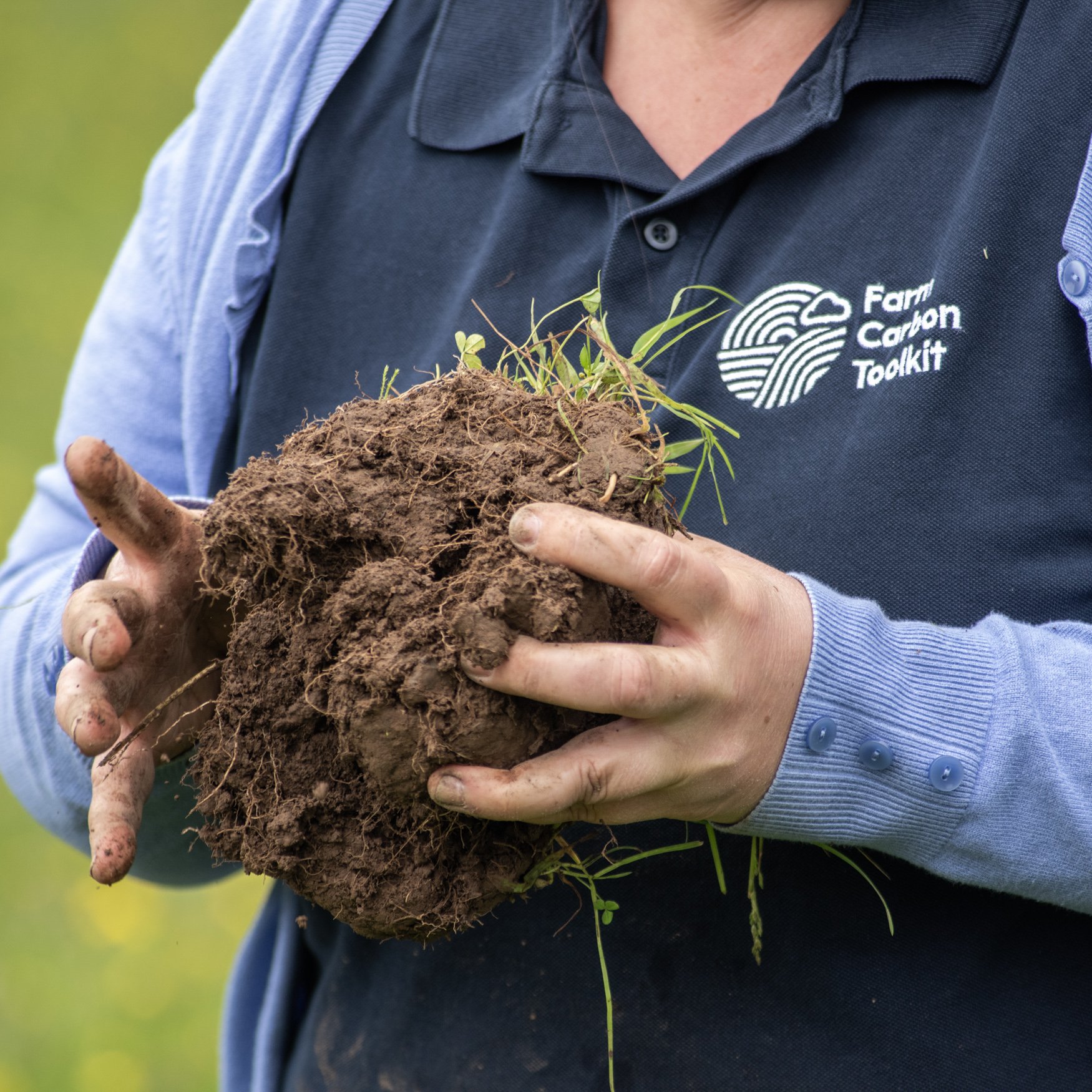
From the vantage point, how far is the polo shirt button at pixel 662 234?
1.46 metres

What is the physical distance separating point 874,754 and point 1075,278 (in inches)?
23.8

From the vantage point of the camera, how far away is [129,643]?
1.09m

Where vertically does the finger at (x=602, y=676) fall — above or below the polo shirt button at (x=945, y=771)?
above

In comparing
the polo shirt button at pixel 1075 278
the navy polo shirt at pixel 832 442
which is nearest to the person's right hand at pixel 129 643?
the navy polo shirt at pixel 832 442

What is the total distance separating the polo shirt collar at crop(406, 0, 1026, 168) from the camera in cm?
137

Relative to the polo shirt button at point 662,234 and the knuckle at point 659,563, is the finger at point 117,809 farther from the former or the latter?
the polo shirt button at point 662,234

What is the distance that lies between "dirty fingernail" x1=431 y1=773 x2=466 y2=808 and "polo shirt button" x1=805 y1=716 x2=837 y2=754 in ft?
1.16

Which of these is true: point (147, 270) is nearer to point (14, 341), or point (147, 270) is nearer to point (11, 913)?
point (11, 913)

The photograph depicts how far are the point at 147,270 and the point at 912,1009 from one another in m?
1.55

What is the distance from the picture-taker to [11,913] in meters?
3.51

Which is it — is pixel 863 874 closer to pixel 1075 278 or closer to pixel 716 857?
pixel 716 857

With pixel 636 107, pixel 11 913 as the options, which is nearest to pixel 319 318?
pixel 636 107

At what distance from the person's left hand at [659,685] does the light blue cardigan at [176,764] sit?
48 mm

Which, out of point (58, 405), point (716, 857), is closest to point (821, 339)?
Result: point (716, 857)
